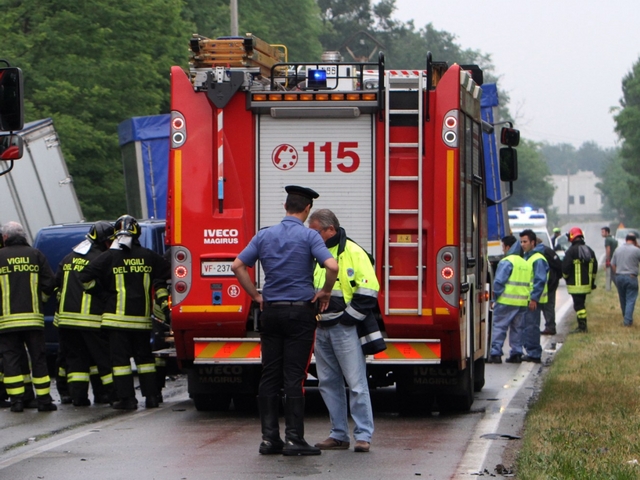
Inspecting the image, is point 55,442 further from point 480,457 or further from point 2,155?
point 480,457

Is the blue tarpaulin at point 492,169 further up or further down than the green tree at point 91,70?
further down

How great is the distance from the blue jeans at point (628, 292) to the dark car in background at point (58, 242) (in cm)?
1000

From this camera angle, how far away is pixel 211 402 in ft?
37.9

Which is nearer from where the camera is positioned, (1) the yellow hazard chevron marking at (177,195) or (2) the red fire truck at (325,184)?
(2) the red fire truck at (325,184)

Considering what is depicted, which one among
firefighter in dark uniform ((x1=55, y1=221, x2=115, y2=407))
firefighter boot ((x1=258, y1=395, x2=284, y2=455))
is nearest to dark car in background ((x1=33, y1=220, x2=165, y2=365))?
firefighter in dark uniform ((x1=55, y1=221, x2=115, y2=407))

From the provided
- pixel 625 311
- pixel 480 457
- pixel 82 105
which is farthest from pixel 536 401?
pixel 82 105

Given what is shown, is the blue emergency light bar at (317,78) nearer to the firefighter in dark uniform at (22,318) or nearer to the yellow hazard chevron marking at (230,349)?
the yellow hazard chevron marking at (230,349)

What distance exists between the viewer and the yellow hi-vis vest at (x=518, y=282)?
17078 millimetres

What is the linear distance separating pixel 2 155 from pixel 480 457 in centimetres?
403

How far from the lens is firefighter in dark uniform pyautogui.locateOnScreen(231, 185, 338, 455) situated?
28.4 ft

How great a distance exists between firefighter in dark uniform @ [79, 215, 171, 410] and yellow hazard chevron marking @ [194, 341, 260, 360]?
1141mm

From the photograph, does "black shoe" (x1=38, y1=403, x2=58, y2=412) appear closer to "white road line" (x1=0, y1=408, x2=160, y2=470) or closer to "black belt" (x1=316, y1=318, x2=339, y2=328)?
"white road line" (x1=0, y1=408, x2=160, y2=470)

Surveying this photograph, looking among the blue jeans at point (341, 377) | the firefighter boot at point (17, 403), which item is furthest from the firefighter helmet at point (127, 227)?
the blue jeans at point (341, 377)

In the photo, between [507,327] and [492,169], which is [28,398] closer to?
[507,327]
